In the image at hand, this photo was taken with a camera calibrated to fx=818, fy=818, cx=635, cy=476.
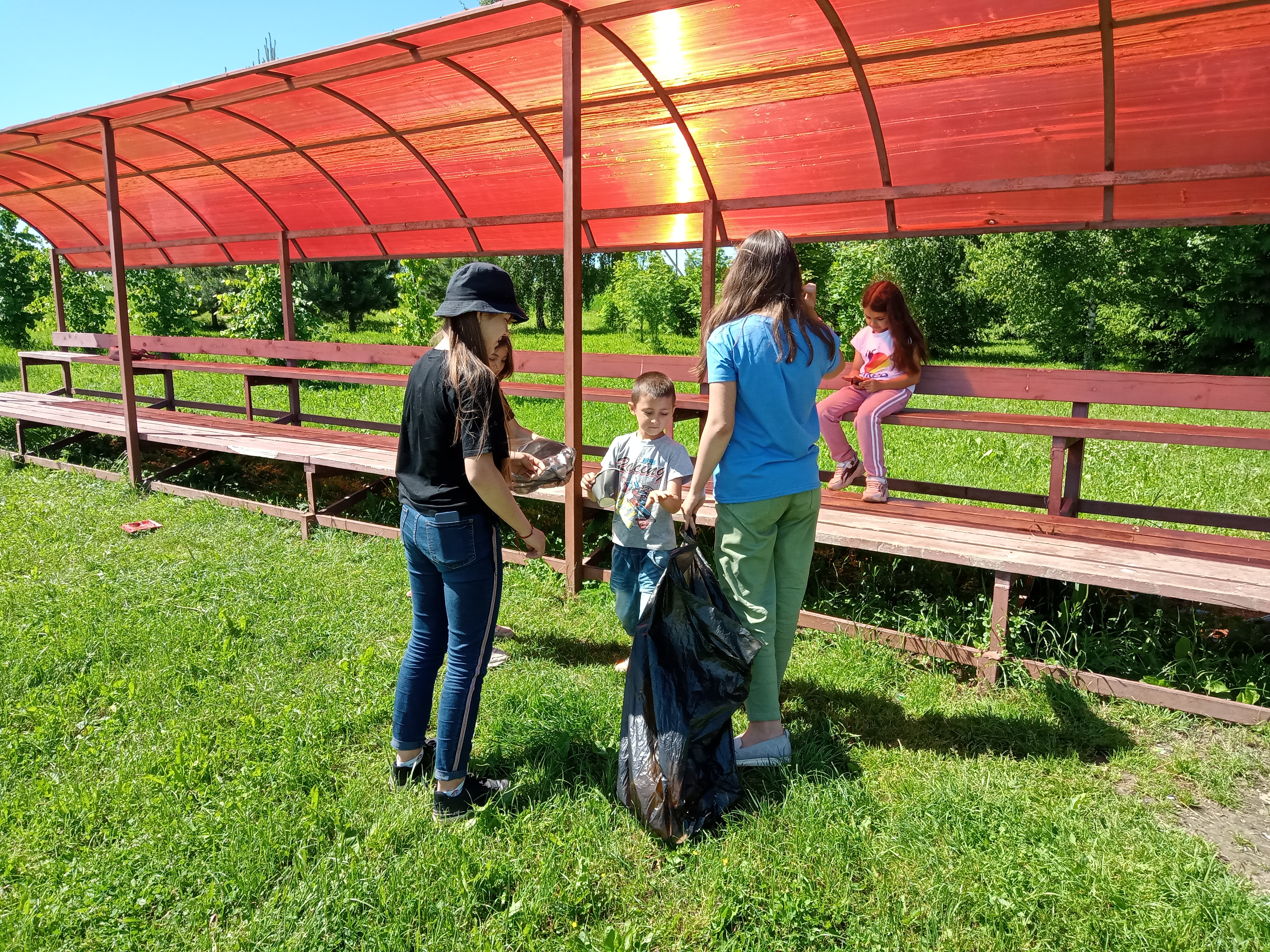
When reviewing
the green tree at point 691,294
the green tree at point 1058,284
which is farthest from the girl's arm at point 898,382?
the green tree at point 691,294

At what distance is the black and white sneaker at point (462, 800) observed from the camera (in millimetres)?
2893

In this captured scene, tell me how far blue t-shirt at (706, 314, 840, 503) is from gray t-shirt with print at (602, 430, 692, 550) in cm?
50

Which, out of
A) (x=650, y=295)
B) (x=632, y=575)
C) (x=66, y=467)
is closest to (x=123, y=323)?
(x=66, y=467)

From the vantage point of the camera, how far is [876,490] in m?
5.09

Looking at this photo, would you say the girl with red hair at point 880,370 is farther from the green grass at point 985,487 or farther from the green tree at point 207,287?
the green tree at point 207,287

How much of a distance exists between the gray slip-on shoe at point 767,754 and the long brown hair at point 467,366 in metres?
1.61

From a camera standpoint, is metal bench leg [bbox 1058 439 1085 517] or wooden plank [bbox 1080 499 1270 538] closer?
metal bench leg [bbox 1058 439 1085 517]

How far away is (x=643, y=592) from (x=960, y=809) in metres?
1.40

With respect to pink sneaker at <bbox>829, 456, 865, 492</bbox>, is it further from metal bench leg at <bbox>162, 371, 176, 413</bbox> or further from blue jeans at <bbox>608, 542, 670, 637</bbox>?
metal bench leg at <bbox>162, 371, 176, 413</bbox>

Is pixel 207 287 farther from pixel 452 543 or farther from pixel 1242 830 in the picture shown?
pixel 1242 830

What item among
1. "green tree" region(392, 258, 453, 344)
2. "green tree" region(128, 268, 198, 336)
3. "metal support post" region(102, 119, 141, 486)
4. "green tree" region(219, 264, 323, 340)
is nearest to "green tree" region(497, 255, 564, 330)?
"green tree" region(128, 268, 198, 336)

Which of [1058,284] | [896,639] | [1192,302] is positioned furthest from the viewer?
[1058,284]

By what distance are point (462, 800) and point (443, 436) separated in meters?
1.30

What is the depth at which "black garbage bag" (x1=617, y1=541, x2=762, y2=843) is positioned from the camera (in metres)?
2.79
